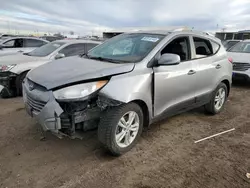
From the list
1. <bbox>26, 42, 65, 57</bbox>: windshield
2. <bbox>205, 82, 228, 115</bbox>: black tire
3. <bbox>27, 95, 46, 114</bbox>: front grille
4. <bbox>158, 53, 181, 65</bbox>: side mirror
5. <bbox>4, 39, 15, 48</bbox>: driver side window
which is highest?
<bbox>4, 39, 15, 48</bbox>: driver side window

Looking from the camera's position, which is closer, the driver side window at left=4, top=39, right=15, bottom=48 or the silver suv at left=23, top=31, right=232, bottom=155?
the silver suv at left=23, top=31, right=232, bottom=155

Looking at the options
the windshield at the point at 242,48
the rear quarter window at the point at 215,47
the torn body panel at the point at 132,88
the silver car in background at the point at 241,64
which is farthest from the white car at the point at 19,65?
the windshield at the point at 242,48

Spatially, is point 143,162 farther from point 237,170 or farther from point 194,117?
point 194,117

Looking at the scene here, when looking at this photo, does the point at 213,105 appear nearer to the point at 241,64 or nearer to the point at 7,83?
the point at 241,64

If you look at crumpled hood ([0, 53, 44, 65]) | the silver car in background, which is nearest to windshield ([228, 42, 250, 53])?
the silver car in background

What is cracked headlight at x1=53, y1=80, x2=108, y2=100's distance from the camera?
2.77m

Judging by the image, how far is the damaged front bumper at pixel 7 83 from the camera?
5742 mm

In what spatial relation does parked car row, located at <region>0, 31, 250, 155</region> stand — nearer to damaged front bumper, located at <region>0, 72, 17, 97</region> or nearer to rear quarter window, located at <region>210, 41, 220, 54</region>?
rear quarter window, located at <region>210, 41, 220, 54</region>

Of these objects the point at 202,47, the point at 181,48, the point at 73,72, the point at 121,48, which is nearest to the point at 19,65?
the point at 121,48

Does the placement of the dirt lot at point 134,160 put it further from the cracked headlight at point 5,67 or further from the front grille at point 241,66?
the front grille at point 241,66

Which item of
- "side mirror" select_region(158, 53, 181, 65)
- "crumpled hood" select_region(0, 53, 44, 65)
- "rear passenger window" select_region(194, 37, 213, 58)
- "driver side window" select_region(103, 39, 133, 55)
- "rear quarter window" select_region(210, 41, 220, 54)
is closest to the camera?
"side mirror" select_region(158, 53, 181, 65)

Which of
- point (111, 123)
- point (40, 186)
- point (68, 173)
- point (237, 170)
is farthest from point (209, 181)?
point (40, 186)

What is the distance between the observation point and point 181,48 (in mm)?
4098

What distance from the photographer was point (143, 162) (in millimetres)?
3125
